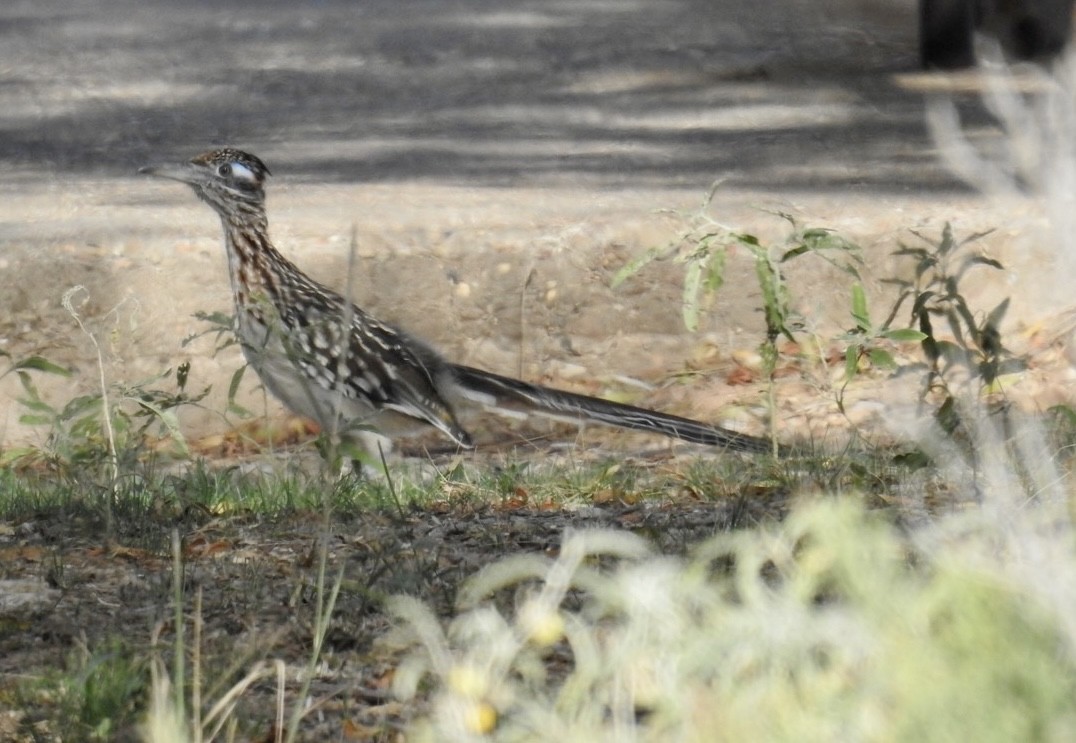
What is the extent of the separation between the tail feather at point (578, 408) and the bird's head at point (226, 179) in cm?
127

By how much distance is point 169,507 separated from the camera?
5684 mm

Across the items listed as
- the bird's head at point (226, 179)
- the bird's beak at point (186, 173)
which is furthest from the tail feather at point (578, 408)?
the bird's beak at point (186, 173)

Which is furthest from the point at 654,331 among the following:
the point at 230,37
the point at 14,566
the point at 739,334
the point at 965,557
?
the point at 230,37

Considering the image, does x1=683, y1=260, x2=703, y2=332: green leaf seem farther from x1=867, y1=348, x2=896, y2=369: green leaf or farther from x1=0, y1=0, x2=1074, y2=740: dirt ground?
x1=867, y1=348, x2=896, y2=369: green leaf

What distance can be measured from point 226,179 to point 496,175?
3605 mm

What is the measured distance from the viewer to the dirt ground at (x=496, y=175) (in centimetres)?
894

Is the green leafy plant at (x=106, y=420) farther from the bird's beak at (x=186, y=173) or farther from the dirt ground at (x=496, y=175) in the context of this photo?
the bird's beak at (x=186, y=173)

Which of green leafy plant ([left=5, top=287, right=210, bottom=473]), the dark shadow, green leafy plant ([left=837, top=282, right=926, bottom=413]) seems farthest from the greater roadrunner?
the dark shadow

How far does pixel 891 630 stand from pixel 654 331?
6.41 m

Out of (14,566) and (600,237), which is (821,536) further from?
(600,237)

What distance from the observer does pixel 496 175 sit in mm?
11547

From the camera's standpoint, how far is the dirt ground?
29.3ft

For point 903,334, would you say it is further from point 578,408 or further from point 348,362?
point 348,362

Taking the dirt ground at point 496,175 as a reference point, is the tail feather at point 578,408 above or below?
below
